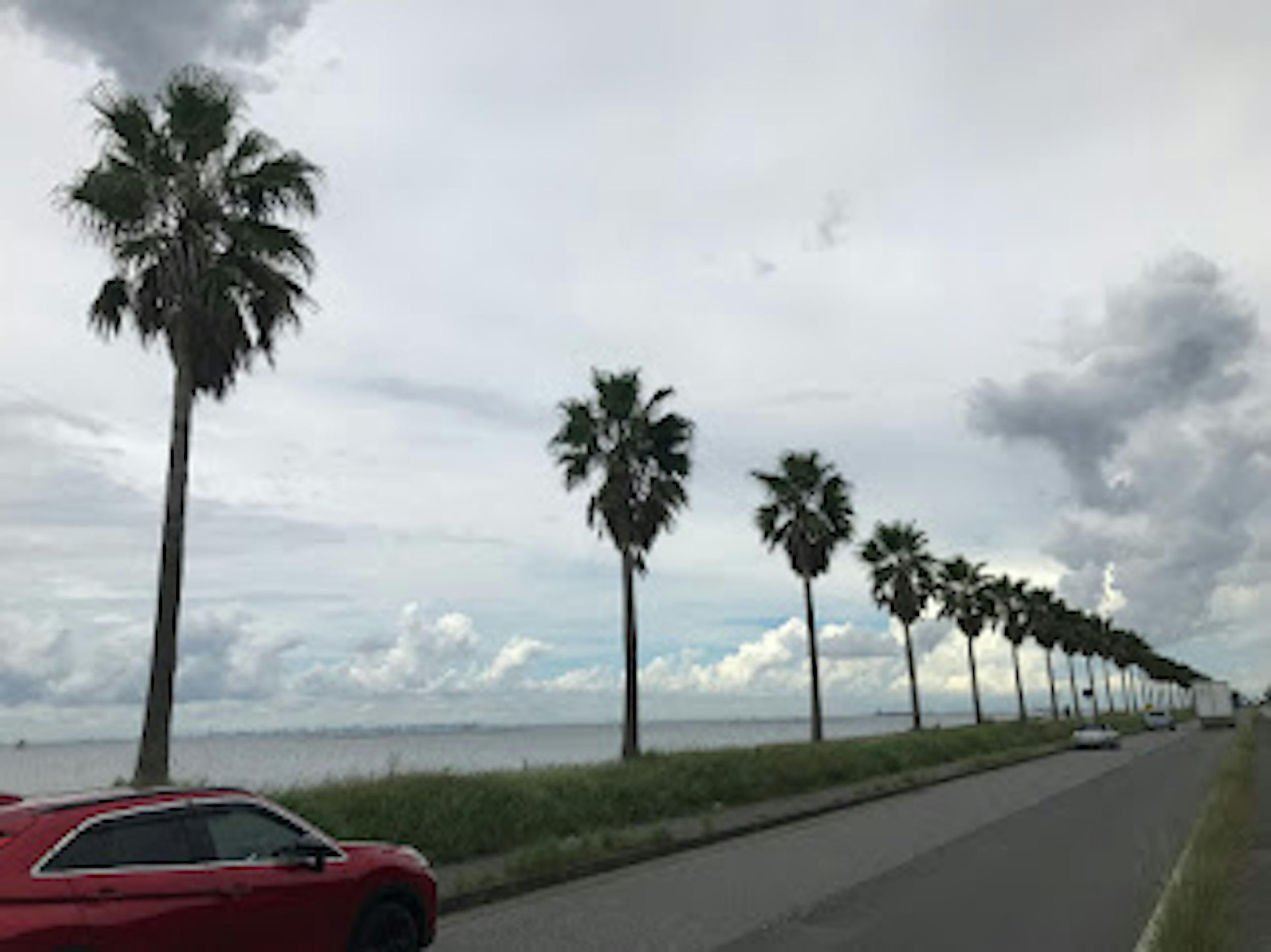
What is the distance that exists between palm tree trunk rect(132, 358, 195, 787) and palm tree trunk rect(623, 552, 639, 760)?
14.5 m

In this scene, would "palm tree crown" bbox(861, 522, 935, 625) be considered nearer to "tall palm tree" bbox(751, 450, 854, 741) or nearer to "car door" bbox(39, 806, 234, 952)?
"tall palm tree" bbox(751, 450, 854, 741)

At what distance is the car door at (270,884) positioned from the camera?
6148 mm

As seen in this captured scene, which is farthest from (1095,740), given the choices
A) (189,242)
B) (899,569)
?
(189,242)

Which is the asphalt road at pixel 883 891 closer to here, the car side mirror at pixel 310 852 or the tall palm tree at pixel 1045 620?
the car side mirror at pixel 310 852

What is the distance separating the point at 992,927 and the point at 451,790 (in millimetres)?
8114

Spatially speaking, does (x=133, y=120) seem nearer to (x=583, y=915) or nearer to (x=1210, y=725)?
(x=583, y=915)

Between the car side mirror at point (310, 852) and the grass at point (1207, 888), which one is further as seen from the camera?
the grass at point (1207, 888)

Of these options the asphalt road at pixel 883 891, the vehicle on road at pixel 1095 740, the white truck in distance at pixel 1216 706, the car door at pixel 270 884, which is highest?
the white truck in distance at pixel 1216 706

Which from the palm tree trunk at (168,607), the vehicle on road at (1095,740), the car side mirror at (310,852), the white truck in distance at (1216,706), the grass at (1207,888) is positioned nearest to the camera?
the car side mirror at (310,852)

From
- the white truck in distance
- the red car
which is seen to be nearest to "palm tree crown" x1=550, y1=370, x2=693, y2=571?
the red car

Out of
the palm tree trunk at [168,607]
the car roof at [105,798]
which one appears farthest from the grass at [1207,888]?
the palm tree trunk at [168,607]

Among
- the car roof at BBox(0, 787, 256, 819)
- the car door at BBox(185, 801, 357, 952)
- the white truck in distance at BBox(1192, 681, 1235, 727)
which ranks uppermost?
the white truck in distance at BBox(1192, 681, 1235, 727)

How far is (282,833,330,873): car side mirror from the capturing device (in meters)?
6.54

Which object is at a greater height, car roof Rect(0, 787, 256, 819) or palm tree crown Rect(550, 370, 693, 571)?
palm tree crown Rect(550, 370, 693, 571)
